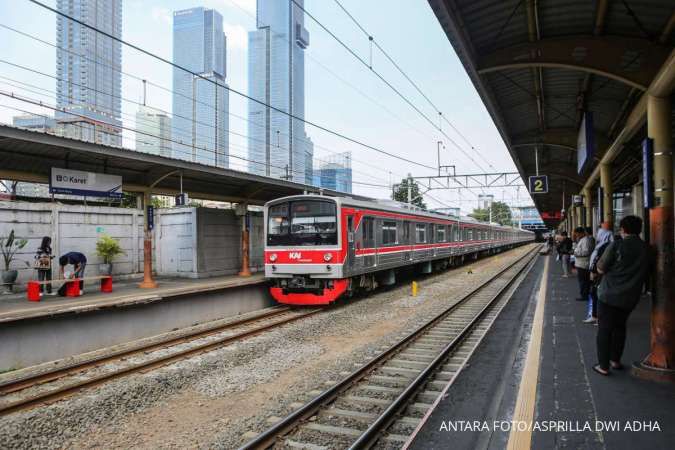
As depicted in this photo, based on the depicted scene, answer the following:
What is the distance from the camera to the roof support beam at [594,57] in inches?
232

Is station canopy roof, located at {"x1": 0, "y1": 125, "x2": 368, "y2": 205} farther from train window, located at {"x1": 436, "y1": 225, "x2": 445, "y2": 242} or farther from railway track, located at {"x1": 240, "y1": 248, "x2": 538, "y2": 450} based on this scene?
railway track, located at {"x1": 240, "y1": 248, "x2": 538, "y2": 450}

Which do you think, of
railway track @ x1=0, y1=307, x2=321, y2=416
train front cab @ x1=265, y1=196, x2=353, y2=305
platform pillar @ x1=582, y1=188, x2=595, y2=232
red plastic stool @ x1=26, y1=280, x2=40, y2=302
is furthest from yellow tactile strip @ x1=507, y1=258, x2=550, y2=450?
platform pillar @ x1=582, y1=188, x2=595, y2=232

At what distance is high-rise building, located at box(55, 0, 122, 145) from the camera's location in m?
11.8

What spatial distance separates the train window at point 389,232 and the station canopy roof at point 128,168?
247cm

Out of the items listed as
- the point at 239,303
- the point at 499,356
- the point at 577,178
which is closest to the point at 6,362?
the point at 239,303

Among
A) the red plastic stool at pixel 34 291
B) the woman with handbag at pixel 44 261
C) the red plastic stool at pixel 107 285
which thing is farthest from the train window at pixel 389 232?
the red plastic stool at pixel 34 291

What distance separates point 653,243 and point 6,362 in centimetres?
859

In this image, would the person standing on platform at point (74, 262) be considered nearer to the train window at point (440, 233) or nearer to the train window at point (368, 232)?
the train window at point (368, 232)

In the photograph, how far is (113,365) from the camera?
677cm

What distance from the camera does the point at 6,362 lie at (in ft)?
22.7

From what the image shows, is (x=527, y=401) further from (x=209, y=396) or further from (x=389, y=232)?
(x=389, y=232)

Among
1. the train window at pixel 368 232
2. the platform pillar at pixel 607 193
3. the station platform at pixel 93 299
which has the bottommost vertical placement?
the station platform at pixel 93 299

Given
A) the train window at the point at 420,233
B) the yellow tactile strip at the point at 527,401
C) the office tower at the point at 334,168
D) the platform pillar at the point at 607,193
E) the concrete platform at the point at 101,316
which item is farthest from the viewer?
the office tower at the point at 334,168

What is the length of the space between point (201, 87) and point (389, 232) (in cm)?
833
